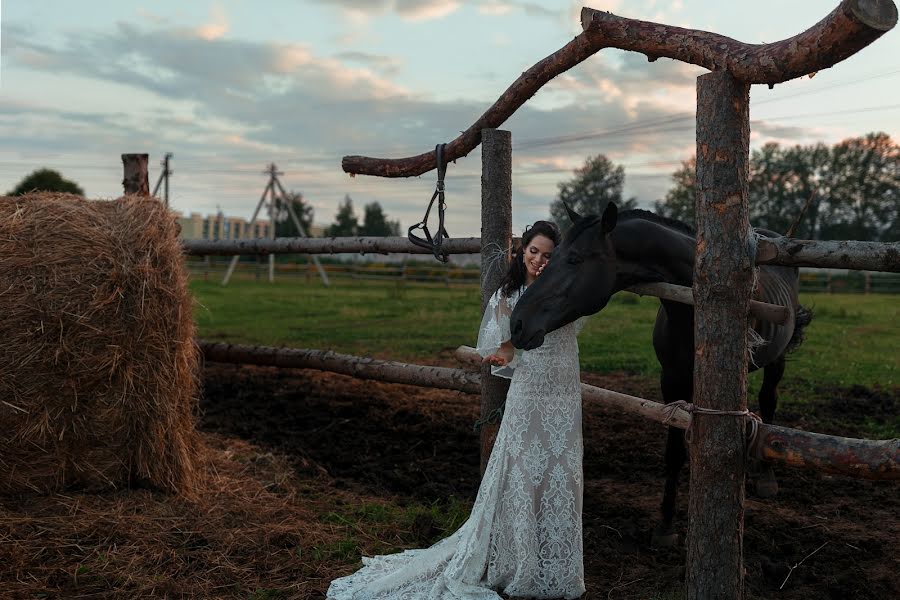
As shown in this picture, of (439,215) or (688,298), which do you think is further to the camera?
(439,215)

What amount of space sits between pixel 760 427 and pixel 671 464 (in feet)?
4.54

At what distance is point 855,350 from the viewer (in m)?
10.3

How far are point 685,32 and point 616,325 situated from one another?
9.68 m

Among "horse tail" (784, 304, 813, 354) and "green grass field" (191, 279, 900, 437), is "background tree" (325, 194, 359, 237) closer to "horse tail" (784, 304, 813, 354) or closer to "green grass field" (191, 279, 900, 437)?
"green grass field" (191, 279, 900, 437)

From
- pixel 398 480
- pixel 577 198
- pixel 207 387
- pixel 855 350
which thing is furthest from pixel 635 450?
pixel 577 198

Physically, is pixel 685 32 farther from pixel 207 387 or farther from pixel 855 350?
pixel 855 350

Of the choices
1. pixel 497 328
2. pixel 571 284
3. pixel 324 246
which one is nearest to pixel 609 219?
pixel 571 284

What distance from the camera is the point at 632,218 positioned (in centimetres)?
360

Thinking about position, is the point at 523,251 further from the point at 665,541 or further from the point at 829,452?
the point at 665,541

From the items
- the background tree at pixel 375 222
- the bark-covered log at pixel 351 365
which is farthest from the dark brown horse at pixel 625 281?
the background tree at pixel 375 222

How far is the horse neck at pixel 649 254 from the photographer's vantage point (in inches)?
136

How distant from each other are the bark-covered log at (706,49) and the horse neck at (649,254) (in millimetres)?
788

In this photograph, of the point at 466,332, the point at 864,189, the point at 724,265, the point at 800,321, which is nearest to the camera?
the point at 724,265

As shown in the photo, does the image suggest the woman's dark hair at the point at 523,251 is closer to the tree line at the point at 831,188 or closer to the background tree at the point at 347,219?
the tree line at the point at 831,188
